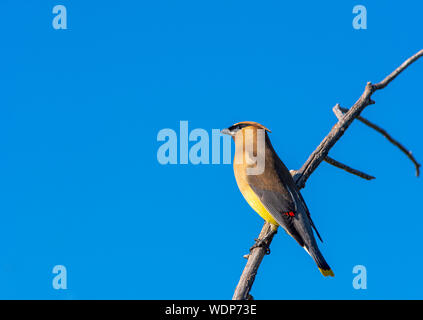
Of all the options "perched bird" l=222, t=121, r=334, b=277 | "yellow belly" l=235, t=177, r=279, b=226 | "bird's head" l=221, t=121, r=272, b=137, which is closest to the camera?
"perched bird" l=222, t=121, r=334, b=277

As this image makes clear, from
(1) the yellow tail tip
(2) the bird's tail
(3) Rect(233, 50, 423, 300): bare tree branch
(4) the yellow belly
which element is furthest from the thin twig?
(1) the yellow tail tip

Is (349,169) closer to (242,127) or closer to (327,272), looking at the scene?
(242,127)

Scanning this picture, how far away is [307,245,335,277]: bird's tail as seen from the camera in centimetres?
481

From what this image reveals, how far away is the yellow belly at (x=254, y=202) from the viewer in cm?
514

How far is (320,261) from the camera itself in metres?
4.88

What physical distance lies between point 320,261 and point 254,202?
0.80 meters

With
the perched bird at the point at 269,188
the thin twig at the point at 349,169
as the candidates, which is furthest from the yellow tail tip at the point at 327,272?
the thin twig at the point at 349,169

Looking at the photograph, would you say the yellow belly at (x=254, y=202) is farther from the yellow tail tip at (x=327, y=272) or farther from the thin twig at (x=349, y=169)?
the thin twig at (x=349, y=169)

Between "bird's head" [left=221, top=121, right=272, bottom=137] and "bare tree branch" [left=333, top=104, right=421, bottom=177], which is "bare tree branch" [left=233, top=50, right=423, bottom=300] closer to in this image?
"bare tree branch" [left=333, top=104, right=421, bottom=177]

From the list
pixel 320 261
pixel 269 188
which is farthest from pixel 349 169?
pixel 320 261
